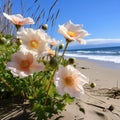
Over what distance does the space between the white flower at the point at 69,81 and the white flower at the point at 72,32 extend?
0.19 meters

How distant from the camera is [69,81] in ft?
5.60

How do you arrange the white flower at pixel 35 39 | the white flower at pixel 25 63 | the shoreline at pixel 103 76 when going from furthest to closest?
1. the shoreline at pixel 103 76
2. the white flower at pixel 35 39
3. the white flower at pixel 25 63

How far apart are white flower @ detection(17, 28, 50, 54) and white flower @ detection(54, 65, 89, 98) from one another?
164 millimetres

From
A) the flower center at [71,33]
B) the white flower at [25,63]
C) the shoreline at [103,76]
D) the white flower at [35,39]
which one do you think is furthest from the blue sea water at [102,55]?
the white flower at [25,63]

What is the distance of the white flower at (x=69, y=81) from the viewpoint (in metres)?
1.65

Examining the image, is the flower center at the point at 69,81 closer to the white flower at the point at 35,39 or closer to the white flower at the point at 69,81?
the white flower at the point at 69,81

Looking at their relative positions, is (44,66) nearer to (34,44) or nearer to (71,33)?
(34,44)

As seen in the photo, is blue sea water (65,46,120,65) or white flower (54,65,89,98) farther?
blue sea water (65,46,120,65)

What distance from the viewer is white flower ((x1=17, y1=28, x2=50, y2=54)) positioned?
1.74 metres

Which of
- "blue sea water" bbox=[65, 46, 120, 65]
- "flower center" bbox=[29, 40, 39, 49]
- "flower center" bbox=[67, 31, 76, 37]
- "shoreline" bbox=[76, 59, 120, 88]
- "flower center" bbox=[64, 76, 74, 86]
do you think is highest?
"flower center" bbox=[67, 31, 76, 37]

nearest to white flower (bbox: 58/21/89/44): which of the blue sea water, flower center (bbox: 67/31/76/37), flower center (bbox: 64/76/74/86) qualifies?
flower center (bbox: 67/31/76/37)

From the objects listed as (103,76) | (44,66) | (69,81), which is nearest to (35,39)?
(44,66)

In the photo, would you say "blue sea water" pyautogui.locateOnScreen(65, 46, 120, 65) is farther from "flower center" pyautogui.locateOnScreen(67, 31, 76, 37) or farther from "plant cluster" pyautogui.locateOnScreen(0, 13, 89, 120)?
"flower center" pyautogui.locateOnScreen(67, 31, 76, 37)

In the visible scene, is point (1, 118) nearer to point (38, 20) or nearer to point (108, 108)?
point (108, 108)
